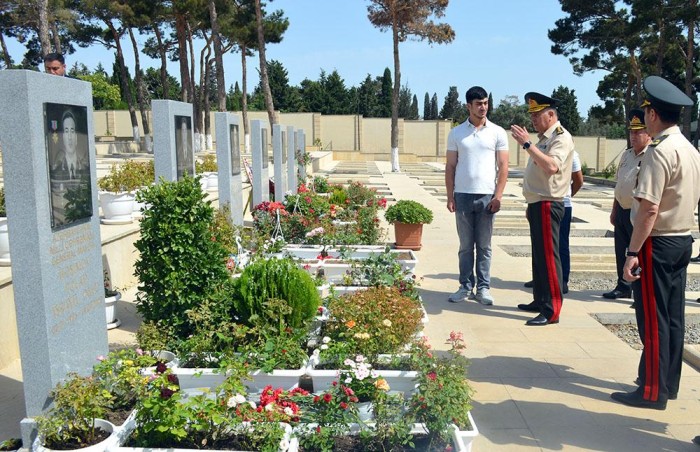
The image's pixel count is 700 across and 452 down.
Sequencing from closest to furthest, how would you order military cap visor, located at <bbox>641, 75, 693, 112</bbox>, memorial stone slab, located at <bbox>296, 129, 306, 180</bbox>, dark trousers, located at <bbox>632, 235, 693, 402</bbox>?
1. military cap visor, located at <bbox>641, 75, 693, 112</bbox>
2. dark trousers, located at <bbox>632, 235, 693, 402</bbox>
3. memorial stone slab, located at <bbox>296, 129, 306, 180</bbox>

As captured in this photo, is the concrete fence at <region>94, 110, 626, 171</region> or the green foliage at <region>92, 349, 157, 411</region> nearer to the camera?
the green foliage at <region>92, 349, 157, 411</region>

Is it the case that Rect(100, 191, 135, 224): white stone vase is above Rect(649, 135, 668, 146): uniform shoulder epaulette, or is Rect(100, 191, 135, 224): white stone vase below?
below

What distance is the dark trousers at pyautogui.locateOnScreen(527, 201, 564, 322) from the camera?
5.34 m

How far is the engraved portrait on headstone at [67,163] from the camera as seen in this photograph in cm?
327

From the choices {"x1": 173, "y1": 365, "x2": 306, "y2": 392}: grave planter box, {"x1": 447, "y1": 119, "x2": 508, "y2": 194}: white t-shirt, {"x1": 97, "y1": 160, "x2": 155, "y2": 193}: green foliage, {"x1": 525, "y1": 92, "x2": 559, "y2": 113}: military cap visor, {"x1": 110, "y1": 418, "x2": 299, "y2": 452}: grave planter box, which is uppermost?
{"x1": 525, "y1": 92, "x2": 559, "y2": 113}: military cap visor

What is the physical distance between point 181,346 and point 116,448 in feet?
3.50

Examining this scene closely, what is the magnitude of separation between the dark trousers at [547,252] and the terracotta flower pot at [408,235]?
10.5 feet

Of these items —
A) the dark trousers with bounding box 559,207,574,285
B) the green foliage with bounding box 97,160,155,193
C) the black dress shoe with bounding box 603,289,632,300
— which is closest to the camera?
the black dress shoe with bounding box 603,289,632,300

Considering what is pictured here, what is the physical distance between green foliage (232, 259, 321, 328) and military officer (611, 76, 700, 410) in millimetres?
2015

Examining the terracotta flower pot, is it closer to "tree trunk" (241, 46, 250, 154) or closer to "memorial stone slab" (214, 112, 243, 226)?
"memorial stone slab" (214, 112, 243, 226)

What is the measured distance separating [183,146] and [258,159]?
345 cm

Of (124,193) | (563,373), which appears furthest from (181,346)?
(124,193)

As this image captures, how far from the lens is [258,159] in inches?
367

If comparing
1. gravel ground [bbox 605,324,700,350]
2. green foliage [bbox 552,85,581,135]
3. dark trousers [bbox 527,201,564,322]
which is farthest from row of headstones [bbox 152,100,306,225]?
green foliage [bbox 552,85,581,135]
